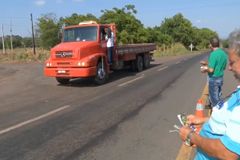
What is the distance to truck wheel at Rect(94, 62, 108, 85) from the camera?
1636 centimetres

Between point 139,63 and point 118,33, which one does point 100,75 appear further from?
point 118,33

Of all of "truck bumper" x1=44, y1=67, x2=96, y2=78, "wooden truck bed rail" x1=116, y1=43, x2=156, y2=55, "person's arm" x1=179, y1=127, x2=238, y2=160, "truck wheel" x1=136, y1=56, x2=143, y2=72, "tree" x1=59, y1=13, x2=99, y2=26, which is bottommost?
"truck wheel" x1=136, y1=56, x2=143, y2=72

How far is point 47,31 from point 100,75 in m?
48.2

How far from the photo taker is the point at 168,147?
6.57 metres

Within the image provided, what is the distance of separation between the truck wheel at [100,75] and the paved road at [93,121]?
0.84 meters

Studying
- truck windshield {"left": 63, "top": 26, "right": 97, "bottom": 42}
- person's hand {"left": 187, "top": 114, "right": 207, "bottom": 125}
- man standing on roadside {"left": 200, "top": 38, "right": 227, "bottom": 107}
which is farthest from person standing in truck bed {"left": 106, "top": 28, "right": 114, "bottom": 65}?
person's hand {"left": 187, "top": 114, "right": 207, "bottom": 125}

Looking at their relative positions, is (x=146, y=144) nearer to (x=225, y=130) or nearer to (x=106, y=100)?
(x=225, y=130)

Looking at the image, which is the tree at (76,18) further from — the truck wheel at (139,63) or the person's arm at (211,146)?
the person's arm at (211,146)

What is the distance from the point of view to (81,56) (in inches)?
630

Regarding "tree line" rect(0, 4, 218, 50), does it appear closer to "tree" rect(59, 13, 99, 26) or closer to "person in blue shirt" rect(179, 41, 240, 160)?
"tree" rect(59, 13, 99, 26)

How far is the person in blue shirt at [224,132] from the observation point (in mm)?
2373

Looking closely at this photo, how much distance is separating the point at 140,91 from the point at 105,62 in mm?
3844

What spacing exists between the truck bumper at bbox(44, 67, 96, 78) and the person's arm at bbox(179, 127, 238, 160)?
12.9 metres

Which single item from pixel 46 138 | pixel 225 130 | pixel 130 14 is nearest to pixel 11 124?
pixel 46 138
